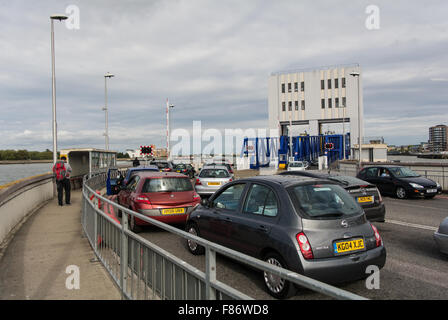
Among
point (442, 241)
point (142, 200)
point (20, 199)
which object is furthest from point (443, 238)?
point (20, 199)

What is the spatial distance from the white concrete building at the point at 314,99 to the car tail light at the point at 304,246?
58684 mm

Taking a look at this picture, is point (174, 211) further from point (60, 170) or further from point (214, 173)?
point (214, 173)

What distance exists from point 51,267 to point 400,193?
14.0 meters

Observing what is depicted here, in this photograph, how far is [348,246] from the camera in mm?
4648

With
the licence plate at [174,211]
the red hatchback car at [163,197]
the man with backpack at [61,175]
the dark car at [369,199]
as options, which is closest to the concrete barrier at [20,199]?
the man with backpack at [61,175]

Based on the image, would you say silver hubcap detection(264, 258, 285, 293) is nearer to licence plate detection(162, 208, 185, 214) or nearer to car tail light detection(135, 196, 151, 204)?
licence plate detection(162, 208, 185, 214)

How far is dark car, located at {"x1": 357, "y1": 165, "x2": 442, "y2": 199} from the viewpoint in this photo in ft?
50.0

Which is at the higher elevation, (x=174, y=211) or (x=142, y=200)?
(x=142, y=200)

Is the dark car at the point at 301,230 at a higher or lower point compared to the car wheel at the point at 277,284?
higher

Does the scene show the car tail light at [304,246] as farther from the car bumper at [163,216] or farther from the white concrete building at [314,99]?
the white concrete building at [314,99]

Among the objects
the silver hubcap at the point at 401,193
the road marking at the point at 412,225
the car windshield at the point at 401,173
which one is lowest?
the road marking at the point at 412,225

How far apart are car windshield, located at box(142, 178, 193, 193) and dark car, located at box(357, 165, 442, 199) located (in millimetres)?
10099

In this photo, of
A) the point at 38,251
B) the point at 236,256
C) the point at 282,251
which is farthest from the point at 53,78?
the point at 236,256

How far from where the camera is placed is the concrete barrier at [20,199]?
8327 mm
